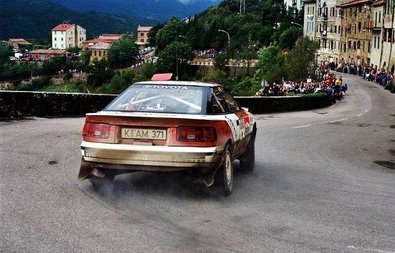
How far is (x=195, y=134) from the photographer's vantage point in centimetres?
710

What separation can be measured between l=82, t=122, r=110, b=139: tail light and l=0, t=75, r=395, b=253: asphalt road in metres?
0.70

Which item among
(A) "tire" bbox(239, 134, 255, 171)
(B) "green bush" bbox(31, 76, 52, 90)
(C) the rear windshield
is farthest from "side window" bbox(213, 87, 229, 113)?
(B) "green bush" bbox(31, 76, 52, 90)

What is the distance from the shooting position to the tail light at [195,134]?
7074 mm

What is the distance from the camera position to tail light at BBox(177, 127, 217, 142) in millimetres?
7074

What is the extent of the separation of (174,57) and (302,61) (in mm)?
80776

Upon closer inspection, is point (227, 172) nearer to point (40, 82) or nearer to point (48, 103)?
point (48, 103)

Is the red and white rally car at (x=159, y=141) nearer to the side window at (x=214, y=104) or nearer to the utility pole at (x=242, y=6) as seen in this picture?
the side window at (x=214, y=104)

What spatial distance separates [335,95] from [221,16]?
367 ft

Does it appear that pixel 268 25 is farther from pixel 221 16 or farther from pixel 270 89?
pixel 270 89

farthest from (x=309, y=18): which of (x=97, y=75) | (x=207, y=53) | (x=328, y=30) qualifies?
(x=97, y=75)

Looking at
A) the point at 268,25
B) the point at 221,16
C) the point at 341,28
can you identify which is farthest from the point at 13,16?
the point at 341,28

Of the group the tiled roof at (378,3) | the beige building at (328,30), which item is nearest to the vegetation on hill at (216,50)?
the beige building at (328,30)

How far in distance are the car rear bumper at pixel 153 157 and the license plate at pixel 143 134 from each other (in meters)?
0.12

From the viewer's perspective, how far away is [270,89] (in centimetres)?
3425
